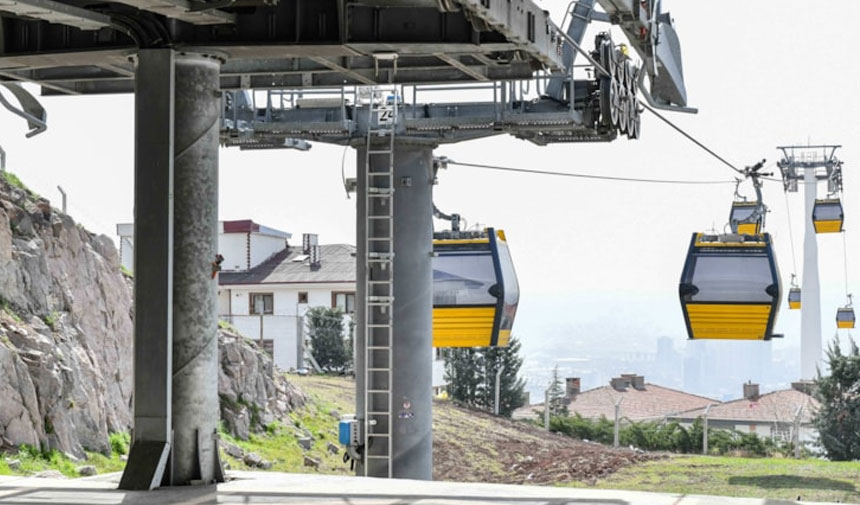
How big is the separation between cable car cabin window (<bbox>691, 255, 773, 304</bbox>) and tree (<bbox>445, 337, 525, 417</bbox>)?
32.4m

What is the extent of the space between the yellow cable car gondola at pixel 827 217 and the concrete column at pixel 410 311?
23.4 meters

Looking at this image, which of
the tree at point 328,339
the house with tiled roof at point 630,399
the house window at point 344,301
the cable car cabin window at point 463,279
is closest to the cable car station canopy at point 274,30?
the cable car cabin window at point 463,279

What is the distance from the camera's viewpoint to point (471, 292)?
27484 millimetres

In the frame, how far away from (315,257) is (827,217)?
101 ft

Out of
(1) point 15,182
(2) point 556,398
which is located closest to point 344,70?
(1) point 15,182

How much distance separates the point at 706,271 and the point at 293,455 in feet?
38.6

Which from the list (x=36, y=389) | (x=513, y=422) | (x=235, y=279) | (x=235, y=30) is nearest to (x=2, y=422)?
(x=36, y=389)

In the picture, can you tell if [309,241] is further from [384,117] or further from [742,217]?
[384,117]

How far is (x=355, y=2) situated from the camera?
48.9 ft

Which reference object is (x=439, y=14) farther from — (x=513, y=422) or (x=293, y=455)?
(x=513, y=422)

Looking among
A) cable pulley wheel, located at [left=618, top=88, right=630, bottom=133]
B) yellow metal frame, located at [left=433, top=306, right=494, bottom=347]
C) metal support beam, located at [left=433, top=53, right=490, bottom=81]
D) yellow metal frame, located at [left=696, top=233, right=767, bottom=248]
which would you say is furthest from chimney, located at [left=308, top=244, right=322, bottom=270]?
metal support beam, located at [left=433, top=53, right=490, bottom=81]

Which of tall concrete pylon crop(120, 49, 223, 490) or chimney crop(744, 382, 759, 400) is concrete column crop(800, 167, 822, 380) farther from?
tall concrete pylon crop(120, 49, 223, 490)

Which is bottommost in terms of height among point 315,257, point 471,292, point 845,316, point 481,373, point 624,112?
point 481,373

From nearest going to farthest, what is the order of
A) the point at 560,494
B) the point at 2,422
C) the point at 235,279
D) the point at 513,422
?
1. the point at 560,494
2. the point at 2,422
3. the point at 513,422
4. the point at 235,279
